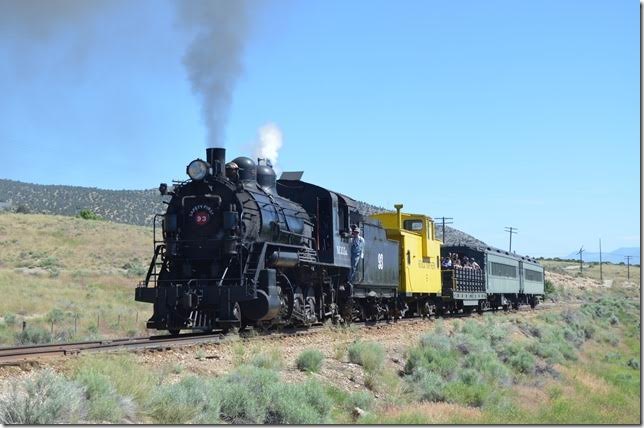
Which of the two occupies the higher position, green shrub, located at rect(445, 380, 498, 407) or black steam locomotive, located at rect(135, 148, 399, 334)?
black steam locomotive, located at rect(135, 148, 399, 334)

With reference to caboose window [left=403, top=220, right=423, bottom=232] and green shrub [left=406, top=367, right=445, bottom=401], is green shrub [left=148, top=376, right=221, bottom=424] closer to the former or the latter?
green shrub [left=406, top=367, right=445, bottom=401]

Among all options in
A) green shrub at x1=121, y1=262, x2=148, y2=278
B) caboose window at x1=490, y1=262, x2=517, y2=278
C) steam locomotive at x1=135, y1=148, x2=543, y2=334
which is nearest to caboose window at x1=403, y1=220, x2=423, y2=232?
steam locomotive at x1=135, y1=148, x2=543, y2=334

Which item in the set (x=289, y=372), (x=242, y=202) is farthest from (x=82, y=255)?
(x=289, y=372)

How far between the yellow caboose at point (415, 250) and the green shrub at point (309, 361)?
44.5 ft

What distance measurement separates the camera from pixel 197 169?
17594mm

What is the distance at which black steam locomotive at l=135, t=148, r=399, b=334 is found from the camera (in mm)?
16516

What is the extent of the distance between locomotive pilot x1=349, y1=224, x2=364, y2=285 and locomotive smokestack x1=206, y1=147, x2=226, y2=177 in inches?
224

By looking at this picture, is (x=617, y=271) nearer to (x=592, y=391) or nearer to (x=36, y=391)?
(x=592, y=391)

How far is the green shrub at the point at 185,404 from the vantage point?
8875 millimetres

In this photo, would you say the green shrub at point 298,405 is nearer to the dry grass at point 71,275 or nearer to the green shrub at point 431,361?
the green shrub at point 431,361

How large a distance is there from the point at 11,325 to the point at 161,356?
52.7ft

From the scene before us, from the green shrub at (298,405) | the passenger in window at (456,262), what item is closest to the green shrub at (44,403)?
the green shrub at (298,405)

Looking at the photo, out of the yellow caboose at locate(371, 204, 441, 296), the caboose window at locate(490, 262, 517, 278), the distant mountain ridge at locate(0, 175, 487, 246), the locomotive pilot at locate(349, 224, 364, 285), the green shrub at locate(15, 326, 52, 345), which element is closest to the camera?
the green shrub at locate(15, 326, 52, 345)

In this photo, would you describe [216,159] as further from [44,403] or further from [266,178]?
[44,403]
